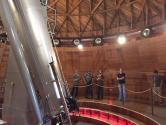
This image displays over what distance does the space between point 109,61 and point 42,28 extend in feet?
29.8

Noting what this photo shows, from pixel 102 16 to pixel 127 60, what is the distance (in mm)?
3118

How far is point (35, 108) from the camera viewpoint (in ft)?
11.9

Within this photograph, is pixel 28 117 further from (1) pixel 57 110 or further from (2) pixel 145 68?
(2) pixel 145 68

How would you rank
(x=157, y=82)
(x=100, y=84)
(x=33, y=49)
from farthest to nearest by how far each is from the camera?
(x=100, y=84)
(x=157, y=82)
(x=33, y=49)

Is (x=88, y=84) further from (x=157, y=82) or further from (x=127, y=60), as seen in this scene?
(x=157, y=82)

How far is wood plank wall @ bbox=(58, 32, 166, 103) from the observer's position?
387 inches

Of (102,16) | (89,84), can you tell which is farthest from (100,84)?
(102,16)

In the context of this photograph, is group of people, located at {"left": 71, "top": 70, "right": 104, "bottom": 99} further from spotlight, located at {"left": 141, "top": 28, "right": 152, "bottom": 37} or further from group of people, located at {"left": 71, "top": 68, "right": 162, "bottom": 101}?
spotlight, located at {"left": 141, "top": 28, "right": 152, "bottom": 37}

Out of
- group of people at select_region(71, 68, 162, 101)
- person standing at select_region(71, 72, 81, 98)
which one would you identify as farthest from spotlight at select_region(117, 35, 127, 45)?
person standing at select_region(71, 72, 81, 98)

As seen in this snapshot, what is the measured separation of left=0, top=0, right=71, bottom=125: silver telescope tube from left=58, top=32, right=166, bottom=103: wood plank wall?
262 inches

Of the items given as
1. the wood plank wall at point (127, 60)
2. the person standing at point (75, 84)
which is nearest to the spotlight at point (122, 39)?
the wood plank wall at point (127, 60)

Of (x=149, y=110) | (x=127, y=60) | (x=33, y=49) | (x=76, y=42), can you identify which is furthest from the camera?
(x=76, y=42)

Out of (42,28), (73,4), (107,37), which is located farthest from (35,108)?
(73,4)

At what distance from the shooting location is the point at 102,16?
1330 cm
